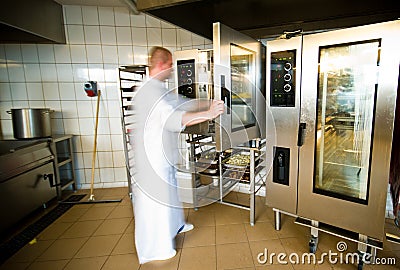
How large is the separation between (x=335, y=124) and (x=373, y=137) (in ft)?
0.84

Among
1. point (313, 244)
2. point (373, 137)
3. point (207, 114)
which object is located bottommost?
point (313, 244)

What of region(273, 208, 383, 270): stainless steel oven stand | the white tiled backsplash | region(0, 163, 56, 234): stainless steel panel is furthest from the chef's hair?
region(0, 163, 56, 234): stainless steel panel

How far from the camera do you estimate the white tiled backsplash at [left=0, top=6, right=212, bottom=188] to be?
254cm

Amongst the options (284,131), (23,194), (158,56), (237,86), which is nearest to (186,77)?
(158,56)

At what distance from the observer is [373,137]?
1223 millimetres

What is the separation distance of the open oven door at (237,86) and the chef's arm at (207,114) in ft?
0.11

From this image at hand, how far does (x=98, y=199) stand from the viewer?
2.56 metres

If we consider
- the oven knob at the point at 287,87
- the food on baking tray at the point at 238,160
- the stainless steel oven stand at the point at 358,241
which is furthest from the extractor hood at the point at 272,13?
the stainless steel oven stand at the point at 358,241

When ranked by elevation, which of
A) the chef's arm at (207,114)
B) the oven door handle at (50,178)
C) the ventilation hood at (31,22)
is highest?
the ventilation hood at (31,22)

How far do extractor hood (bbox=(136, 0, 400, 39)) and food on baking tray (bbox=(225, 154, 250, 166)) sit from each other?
43.6 inches

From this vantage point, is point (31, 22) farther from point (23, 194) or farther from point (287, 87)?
point (287, 87)

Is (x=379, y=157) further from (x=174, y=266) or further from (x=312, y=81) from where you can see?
(x=174, y=266)

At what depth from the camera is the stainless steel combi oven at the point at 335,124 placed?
1188 mm

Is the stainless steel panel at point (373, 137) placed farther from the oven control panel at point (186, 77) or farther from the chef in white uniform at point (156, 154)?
the oven control panel at point (186, 77)
